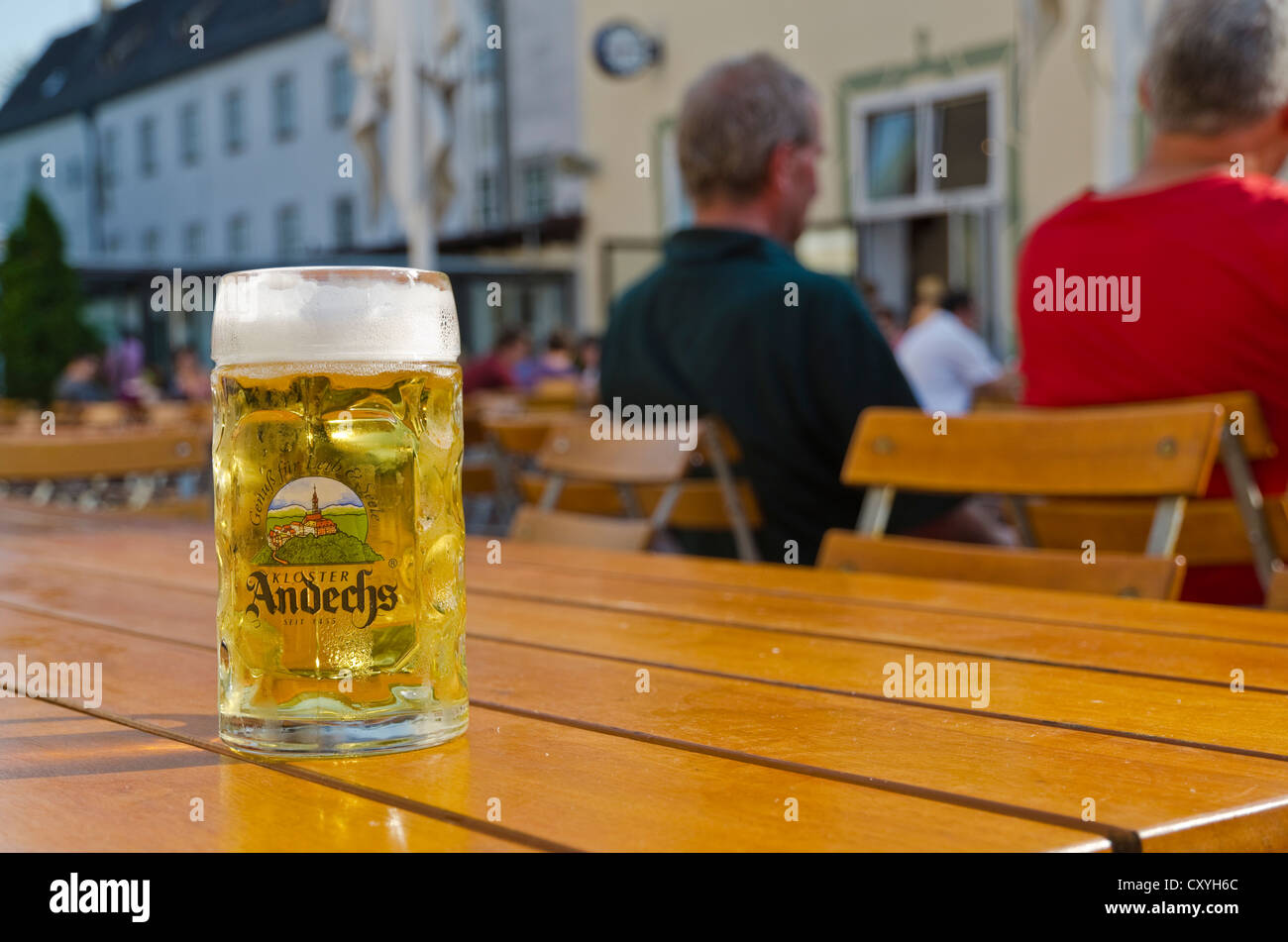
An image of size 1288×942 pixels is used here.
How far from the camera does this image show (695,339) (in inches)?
108

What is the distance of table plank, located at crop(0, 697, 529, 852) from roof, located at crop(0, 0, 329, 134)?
2604cm

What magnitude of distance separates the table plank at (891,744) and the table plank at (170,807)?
0.09 m

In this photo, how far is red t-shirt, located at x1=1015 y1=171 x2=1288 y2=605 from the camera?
2156mm

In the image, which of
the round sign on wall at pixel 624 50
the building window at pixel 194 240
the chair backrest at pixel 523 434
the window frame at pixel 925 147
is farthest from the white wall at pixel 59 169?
the chair backrest at pixel 523 434

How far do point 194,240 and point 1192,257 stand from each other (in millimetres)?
29160

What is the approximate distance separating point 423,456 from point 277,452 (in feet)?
0.24

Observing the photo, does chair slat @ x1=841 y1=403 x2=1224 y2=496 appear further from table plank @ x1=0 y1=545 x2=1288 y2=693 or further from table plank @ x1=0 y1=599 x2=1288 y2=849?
table plank @ x1=0 y1=599 x2=1288 y2=849

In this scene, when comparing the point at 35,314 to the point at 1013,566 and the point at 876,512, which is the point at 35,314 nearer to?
the point at 876,512

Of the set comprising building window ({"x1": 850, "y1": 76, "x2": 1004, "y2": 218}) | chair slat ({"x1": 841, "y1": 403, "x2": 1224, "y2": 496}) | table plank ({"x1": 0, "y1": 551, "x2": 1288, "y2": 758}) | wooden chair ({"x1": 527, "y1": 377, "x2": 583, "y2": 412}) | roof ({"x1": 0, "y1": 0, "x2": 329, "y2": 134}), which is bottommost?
wooden chair ({"x1": 527, "y1": 377, "x2": 583, "y2": 412})

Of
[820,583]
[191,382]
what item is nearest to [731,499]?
[820,583]

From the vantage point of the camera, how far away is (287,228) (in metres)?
26.5

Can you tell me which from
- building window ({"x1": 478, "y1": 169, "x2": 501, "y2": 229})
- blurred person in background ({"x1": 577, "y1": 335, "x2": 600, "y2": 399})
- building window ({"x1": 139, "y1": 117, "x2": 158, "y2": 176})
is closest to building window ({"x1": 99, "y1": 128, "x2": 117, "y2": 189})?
building window ({"x1": 139, "y1": 117, "x2": 158, "y2": 176})
